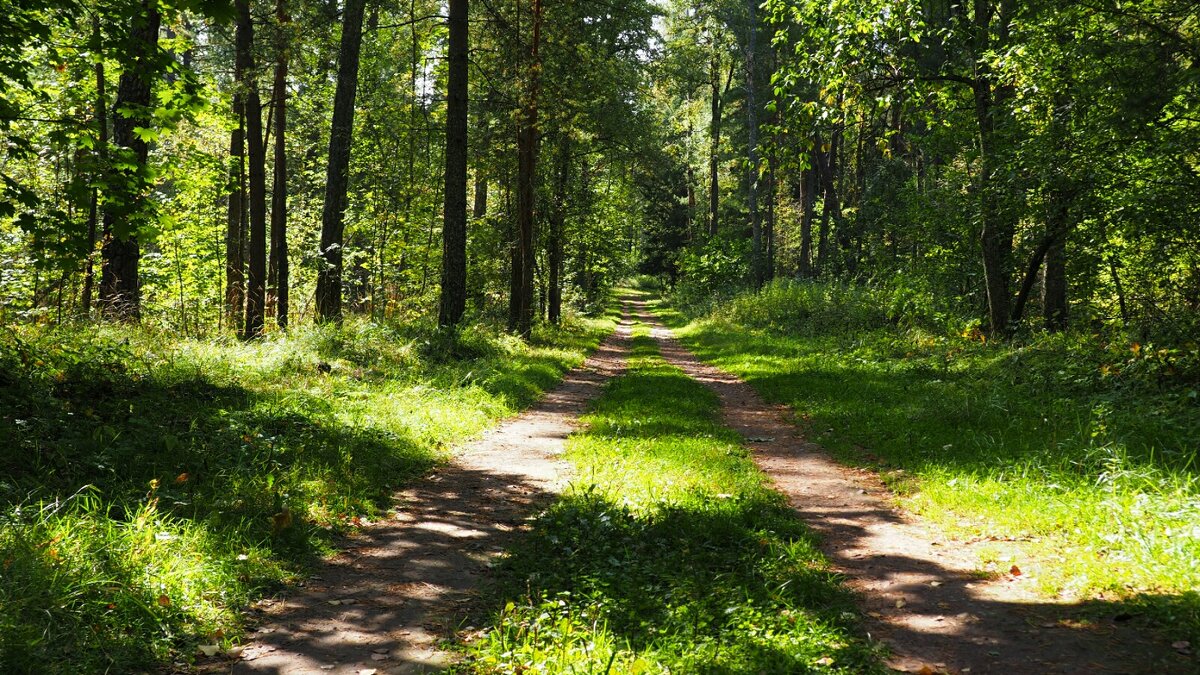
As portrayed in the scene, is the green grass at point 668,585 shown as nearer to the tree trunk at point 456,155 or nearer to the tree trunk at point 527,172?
the tree trunk at point 456,155

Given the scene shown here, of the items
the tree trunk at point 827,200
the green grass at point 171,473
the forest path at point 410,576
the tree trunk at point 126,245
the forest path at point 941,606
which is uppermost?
the tree trunk at point 827,200

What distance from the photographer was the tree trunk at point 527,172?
17.6m

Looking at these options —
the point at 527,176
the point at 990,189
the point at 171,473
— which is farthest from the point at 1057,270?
the point at 171,473

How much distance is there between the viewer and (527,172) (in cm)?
1888

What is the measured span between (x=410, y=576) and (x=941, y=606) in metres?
3.52

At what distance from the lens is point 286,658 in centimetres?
371

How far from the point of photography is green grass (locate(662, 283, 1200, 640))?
4.44 m

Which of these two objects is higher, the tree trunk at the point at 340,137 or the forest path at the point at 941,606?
the tree trunk at the point at 340,137

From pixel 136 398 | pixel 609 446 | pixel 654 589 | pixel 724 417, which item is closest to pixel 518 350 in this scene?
pixel 724 417

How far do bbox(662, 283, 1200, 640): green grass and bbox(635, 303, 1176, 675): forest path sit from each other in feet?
0.82

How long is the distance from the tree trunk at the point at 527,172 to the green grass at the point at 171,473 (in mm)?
8794

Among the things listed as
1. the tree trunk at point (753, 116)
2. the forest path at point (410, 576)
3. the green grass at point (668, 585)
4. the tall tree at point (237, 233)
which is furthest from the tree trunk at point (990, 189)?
the tall tree at point (237, 233)

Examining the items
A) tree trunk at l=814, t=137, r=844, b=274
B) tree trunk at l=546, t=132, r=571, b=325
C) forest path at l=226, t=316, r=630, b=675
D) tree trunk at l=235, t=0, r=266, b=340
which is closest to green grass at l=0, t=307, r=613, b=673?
forest path at l=226, t=316, r=630, b=675

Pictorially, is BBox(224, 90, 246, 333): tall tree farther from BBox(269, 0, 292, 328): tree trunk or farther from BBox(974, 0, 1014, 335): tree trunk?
BBox(974, 0, 1014, 335): tree trunk
